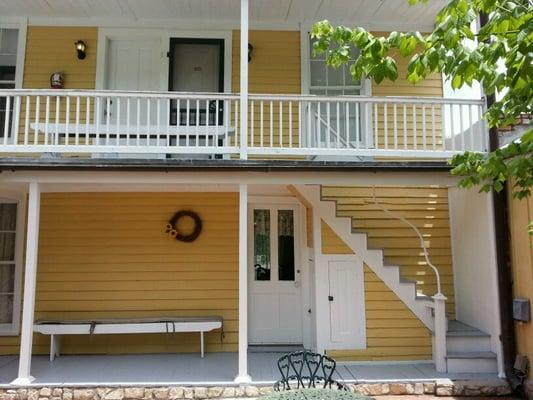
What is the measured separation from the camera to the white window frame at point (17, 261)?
6977 millimetres

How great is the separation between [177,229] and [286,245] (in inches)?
70.1

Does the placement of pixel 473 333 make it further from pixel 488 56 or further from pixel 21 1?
pixel 21 1

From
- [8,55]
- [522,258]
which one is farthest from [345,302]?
[8,55]

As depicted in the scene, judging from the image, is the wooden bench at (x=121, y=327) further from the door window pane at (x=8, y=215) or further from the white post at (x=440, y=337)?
the white post at (x=440, y=337)

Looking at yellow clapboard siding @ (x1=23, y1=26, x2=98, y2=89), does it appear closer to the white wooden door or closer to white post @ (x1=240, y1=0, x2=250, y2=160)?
white post @ (x1=240, y1=0, x2=250, y2=160)

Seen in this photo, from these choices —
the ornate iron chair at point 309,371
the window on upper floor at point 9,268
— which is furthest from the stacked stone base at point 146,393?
the window on upper floor at point 9,268

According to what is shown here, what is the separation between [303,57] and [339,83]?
0.75 metres

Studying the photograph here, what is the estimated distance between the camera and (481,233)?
20.7ft

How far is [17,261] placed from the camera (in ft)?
23.3

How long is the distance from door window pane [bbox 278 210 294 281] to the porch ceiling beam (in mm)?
1790

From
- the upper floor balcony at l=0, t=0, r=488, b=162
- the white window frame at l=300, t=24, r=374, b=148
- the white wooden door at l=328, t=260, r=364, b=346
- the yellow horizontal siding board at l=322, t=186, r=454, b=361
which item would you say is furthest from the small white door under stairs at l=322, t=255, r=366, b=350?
the white window frame at l=300, t=24, r=374, b=148

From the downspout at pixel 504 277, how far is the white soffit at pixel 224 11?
2.35 m

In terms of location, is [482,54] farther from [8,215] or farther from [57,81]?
[8,215]

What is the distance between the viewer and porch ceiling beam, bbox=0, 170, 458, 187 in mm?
5664
